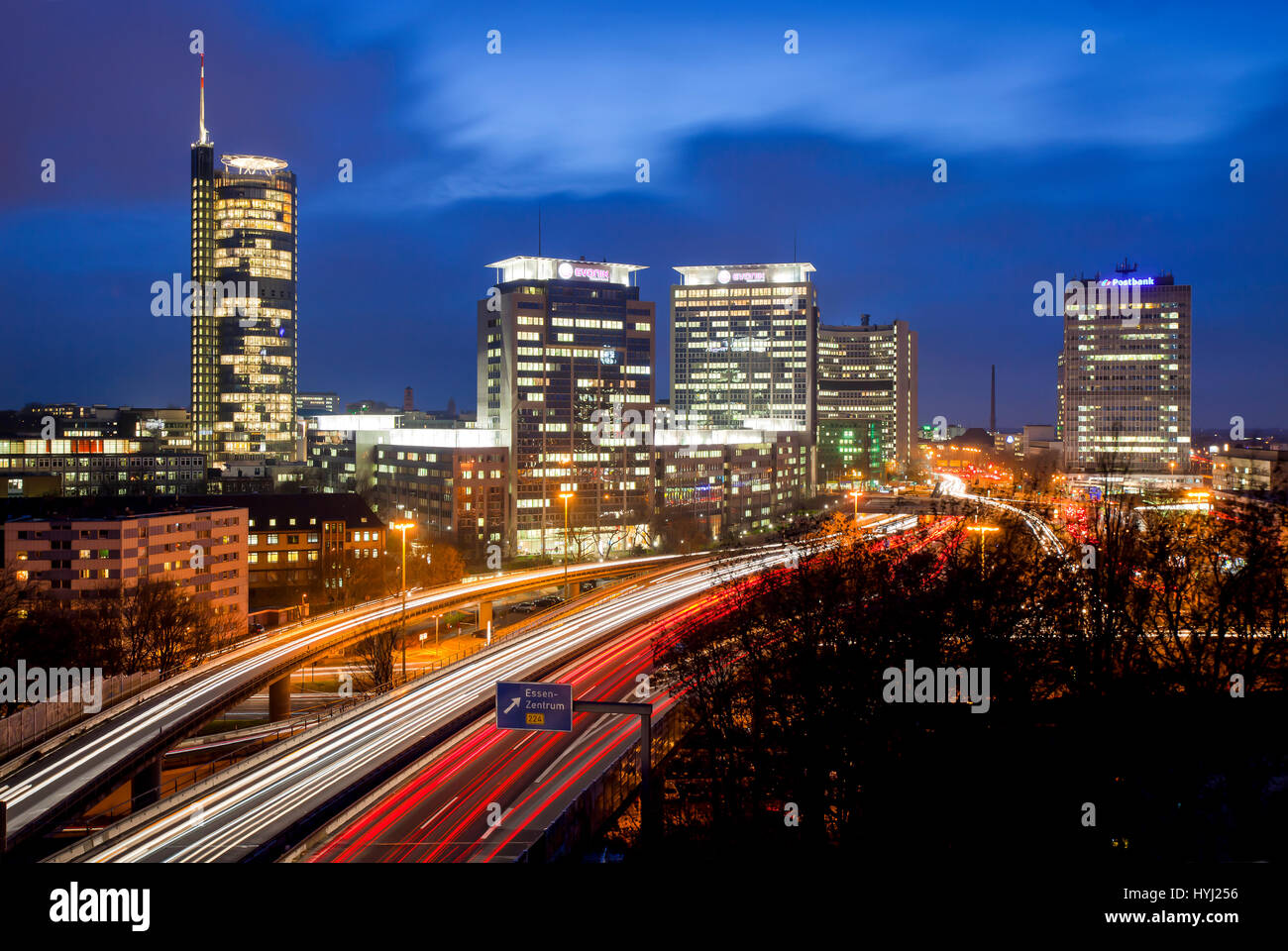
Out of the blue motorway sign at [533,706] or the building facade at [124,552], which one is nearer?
the blue motorway sign at [533,706]

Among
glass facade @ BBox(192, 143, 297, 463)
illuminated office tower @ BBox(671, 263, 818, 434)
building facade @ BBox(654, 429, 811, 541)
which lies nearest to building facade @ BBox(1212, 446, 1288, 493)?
building facade @ BBox(654, 429, 811, 541)

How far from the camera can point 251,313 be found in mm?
128125

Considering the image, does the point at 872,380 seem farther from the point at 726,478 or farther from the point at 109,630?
the point at 109,630

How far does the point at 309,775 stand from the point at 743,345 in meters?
111

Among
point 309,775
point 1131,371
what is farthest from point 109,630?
point 1131,371

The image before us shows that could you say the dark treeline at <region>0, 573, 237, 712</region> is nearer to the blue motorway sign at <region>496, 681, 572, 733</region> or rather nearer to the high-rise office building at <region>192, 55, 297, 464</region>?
the blue motorway sign at <region>496, 681, 572, 733</region>

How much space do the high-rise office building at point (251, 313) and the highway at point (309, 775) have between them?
117 metres

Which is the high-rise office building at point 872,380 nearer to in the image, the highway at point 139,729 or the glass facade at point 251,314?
the glass facade at point 251,314

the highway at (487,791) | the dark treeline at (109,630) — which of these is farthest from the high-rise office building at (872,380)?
the highway at (487,791)

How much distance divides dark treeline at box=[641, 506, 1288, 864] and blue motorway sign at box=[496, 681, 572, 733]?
277 cm

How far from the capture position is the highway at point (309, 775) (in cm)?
1417

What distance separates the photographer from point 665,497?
82.2 metres

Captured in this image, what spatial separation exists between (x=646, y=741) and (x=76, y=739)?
14293mm

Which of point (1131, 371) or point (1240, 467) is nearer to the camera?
point (1240, 467)
